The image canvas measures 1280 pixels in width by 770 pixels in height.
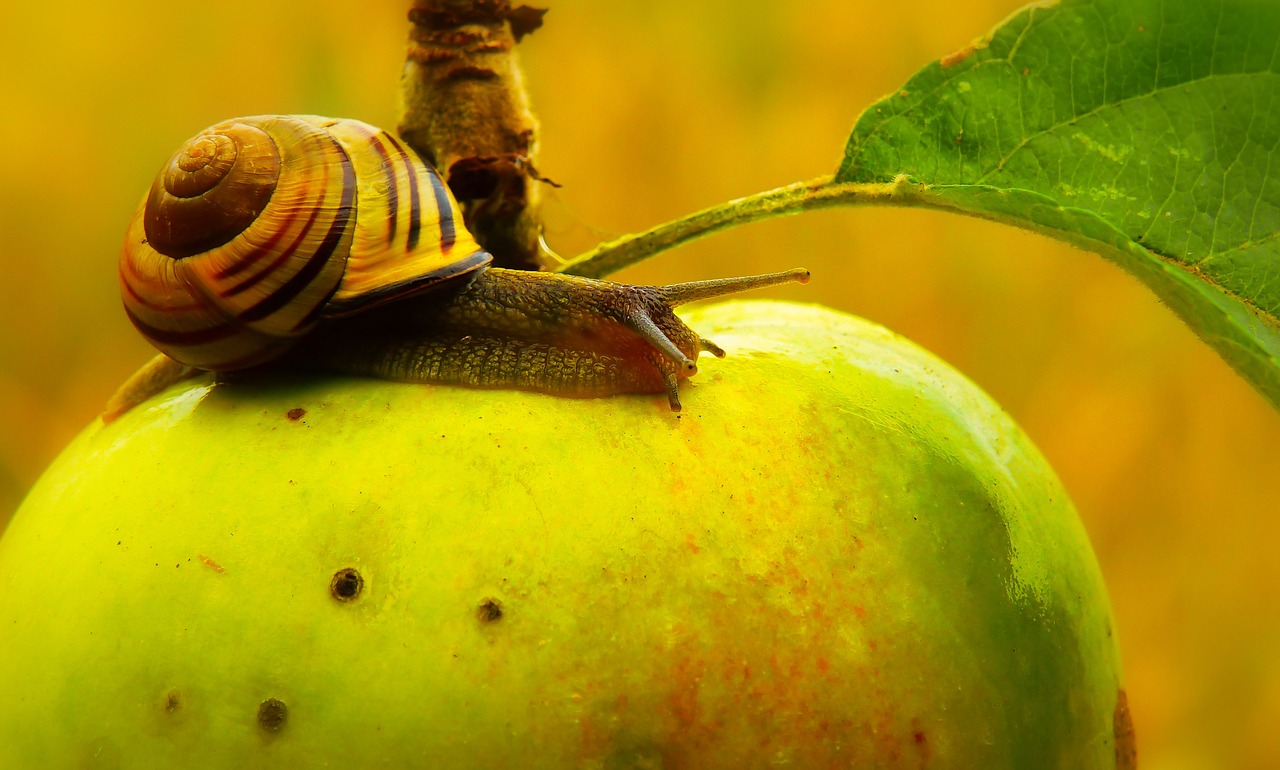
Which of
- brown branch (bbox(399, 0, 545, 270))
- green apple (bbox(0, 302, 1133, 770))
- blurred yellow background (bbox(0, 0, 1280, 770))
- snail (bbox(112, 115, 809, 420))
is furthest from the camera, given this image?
blurred yellow background (bbox(0, 0, 1280, 770))

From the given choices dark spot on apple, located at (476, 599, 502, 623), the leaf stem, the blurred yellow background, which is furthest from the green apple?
the blurred yellow background

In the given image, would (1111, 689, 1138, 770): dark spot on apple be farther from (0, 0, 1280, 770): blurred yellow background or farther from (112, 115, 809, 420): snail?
(0, 0, 1280, 770): blurred yellow background

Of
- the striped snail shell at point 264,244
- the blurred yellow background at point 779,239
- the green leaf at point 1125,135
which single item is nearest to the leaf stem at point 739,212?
the green leaf at point 1125,135

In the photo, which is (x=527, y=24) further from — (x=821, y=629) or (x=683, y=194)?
(x=683, y=194)

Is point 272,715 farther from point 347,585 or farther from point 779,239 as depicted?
point 779,239

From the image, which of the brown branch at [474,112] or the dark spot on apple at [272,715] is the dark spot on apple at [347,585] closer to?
the dark spot on apple at [272,715]

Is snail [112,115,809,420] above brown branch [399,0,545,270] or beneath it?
beneath
